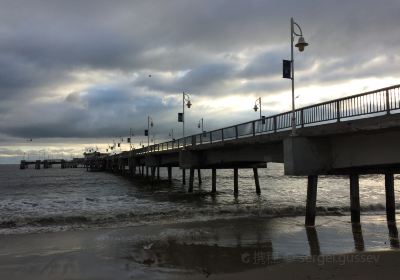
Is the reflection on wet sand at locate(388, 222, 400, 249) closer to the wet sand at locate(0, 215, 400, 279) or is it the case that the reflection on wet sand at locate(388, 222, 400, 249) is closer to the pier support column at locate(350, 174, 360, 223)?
the wet sand at locate(0, 215, 400, 279)

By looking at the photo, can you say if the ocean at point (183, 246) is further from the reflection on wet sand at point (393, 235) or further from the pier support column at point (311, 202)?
the pier support column at point (311, 202)

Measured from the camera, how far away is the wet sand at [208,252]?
475 inches

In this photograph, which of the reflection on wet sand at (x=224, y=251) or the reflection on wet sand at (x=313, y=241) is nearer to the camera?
the reflection on wet sand at (x=224, y=251)

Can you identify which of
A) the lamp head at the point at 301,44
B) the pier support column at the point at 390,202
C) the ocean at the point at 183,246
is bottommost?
the ocean at the point at 183,246

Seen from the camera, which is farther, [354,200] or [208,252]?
[354,200]

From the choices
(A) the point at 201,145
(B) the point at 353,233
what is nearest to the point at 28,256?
(B) the point at 353,233

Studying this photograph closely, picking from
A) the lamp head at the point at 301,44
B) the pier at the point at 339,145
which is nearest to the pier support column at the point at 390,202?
the pier at the point at 339,145

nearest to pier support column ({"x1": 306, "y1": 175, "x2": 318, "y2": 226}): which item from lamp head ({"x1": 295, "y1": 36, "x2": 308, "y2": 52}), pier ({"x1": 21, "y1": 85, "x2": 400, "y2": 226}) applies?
pier ({"x1": 21, "y1": 85, "x2": 400, "y2": 226})

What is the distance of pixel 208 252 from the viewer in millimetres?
14992

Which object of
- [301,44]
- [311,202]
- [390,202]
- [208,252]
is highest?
[301,44]

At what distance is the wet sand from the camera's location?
1205 centimetres

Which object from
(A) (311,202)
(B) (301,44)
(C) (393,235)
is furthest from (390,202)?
(B) (301,44)

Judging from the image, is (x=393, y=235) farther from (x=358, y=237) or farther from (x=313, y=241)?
(x=313, y=241)

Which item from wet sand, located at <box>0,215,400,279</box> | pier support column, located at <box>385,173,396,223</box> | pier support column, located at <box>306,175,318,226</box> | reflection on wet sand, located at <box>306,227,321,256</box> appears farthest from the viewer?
pier support column, located at <box>385,173,396,223</box>
